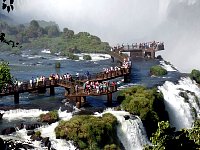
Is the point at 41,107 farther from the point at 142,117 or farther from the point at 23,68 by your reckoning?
the point at 23,68

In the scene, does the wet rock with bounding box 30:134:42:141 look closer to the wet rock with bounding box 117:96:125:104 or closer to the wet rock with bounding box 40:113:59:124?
the wet rock with bounding box 40:113:59:124

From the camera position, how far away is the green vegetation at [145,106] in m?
42.0

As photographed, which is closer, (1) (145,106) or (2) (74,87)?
(1) (145,106)

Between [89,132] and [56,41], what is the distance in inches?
4166

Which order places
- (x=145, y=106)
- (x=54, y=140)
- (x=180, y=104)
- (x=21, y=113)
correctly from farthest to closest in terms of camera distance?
(x=180, y=104) < (x=145, y=106) < (x=21, y=113) < (x=54, y=140)

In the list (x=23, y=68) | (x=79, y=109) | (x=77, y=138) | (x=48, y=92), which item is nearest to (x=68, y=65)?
(x=23, y=68)

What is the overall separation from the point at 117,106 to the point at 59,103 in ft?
20.0

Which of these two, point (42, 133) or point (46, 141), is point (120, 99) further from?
point (46, 141)

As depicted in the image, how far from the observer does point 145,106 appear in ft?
140

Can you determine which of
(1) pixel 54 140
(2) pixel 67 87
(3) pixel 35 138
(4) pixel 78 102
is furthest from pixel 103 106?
(3) pixel 35 138

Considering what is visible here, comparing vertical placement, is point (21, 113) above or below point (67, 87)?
below

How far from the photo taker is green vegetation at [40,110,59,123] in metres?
38.8

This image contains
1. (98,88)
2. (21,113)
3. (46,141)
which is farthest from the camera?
(98,88)

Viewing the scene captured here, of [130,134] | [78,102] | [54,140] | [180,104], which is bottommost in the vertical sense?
[130,134]
